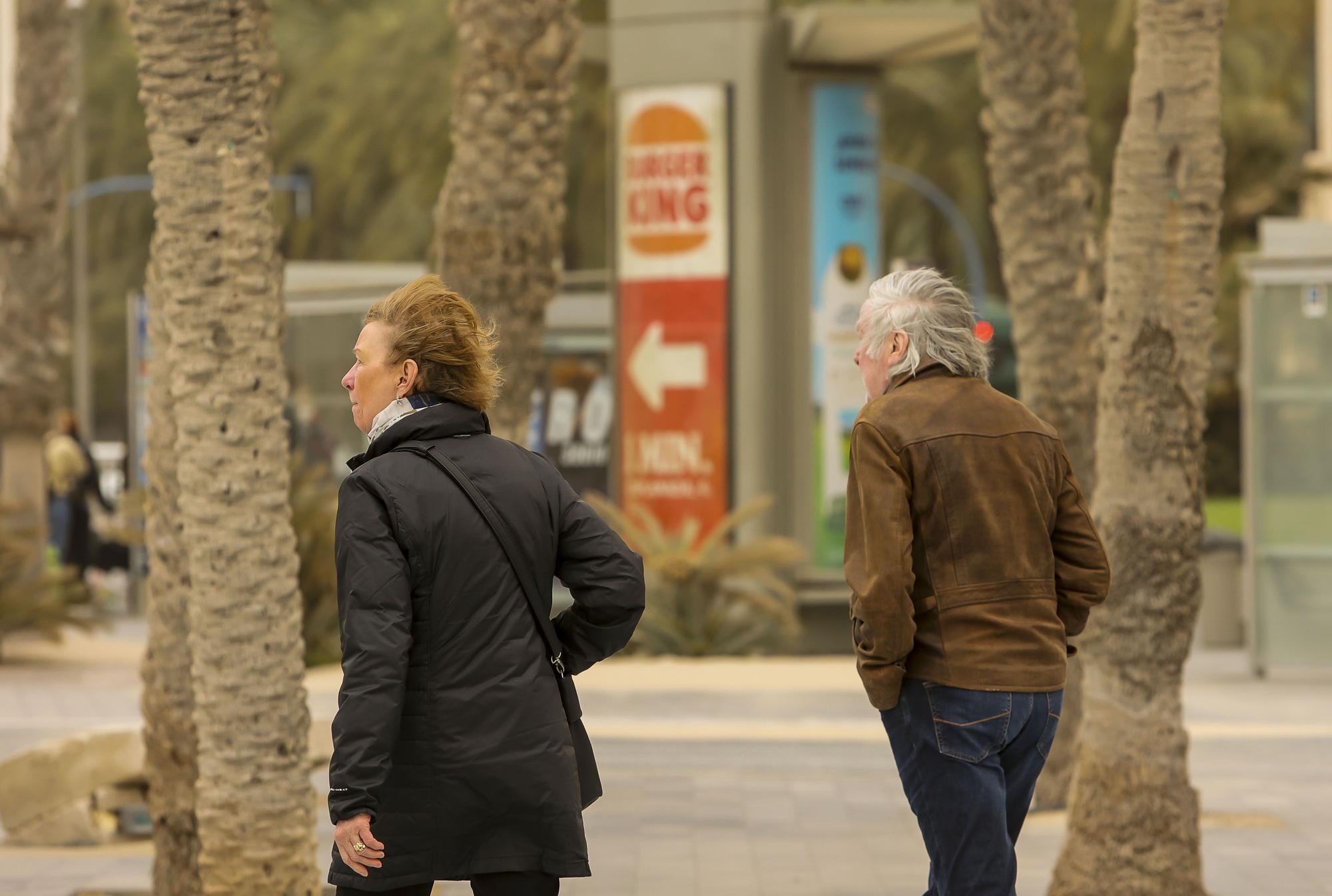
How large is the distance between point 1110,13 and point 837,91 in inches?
583

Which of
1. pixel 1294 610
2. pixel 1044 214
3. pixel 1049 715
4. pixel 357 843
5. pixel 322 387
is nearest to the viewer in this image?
pixel 357 843

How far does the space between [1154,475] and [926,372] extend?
2195 mm

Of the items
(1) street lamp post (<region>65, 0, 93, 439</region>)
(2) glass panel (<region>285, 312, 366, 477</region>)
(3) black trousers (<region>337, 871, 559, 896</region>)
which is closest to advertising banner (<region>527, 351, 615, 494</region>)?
(2) glass panel (<region>285, 312, 366, 477</region>)

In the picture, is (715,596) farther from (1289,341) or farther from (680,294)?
(1289,341)

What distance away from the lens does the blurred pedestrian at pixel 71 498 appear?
2050cm

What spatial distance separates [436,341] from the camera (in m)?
3.85

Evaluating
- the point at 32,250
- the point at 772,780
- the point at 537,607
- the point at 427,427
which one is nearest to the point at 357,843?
the point at 537,607

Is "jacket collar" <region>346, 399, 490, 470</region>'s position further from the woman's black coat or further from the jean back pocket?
the jean back pocket

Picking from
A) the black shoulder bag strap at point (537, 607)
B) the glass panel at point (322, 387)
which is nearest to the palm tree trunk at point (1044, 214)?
the black shoulder bag strap at point (537, 607)

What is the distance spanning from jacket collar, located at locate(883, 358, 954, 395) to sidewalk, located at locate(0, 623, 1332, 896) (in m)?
3.08

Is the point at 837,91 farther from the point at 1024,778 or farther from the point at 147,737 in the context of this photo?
the point at 1024,778

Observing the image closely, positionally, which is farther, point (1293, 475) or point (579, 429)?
point (579, 429)

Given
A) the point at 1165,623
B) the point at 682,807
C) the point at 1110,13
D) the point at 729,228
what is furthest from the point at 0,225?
the point at 1110,13

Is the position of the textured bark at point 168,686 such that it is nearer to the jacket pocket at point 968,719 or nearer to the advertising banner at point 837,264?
the jacket pocket at point 968,719
